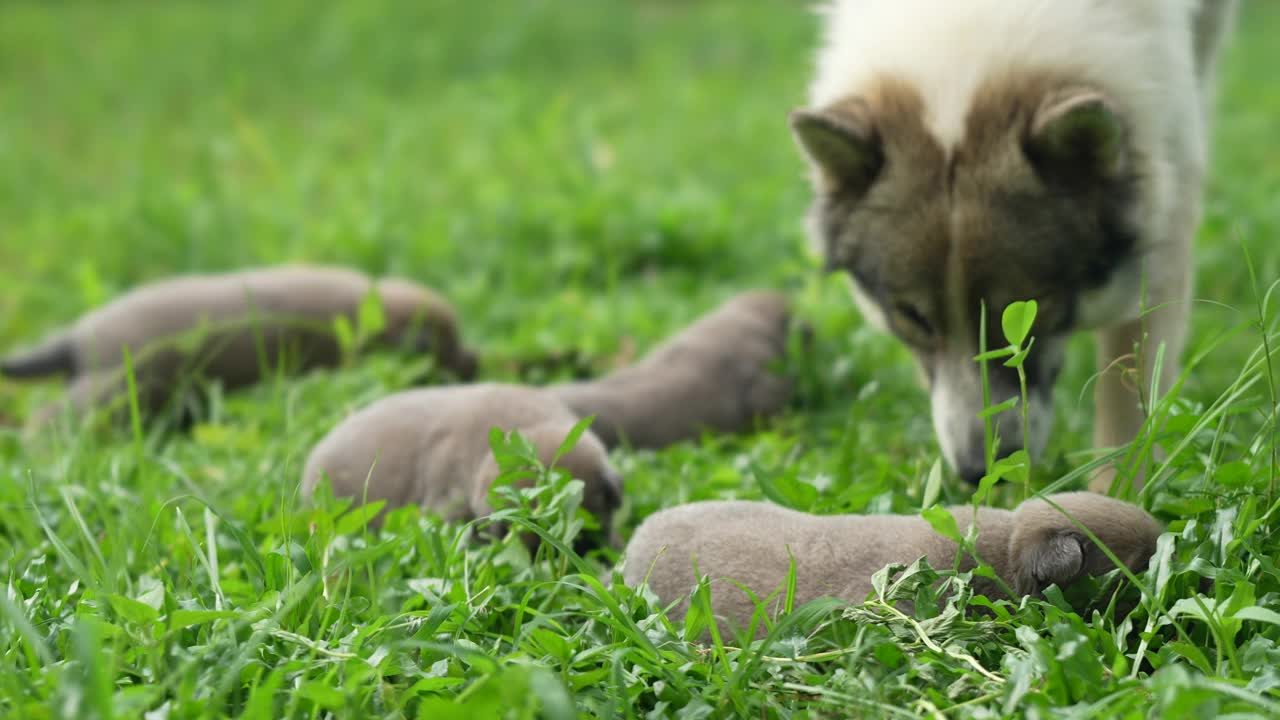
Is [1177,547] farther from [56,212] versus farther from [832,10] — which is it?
[56,212]

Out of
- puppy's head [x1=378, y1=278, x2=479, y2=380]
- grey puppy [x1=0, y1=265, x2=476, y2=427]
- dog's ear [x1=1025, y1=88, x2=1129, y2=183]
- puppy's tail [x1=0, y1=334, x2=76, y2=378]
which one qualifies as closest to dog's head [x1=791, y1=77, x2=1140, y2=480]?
dog's ear [x1=1025, y1=88, x2=1129, y2=183]

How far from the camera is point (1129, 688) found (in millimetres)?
1725

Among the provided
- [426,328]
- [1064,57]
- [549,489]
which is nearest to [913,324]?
[1064,57]

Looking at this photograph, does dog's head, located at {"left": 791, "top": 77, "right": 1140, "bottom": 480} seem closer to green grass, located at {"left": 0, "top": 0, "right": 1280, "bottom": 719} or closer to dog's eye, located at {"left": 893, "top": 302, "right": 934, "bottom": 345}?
dog's eye, located at {"left": 893, "top": 302, "right": 934, "bottom": 345}

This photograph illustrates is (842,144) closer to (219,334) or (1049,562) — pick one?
(1049,562)

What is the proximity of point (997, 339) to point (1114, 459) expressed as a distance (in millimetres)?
534

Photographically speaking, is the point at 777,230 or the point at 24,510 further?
the point at 777,230

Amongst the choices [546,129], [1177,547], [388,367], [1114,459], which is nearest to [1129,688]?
[1177,547]

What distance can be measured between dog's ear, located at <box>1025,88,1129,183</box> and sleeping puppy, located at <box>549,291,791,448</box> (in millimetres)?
1316

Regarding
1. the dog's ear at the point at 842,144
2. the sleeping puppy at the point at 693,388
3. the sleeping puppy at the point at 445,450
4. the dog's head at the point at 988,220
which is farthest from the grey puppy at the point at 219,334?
the dog's head at the point at 988,220

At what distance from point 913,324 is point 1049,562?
45.4 inches

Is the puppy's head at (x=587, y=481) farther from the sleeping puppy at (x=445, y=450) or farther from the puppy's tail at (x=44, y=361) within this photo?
the puppy's tail at (x=44, y=361)

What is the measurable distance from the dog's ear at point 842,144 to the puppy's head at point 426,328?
5.81 feet

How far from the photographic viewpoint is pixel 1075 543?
1994 millimetres
